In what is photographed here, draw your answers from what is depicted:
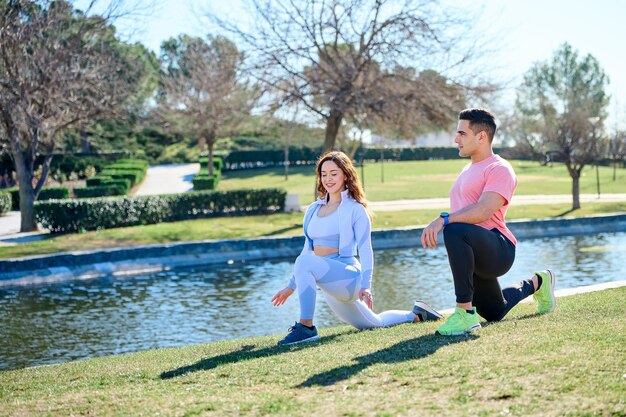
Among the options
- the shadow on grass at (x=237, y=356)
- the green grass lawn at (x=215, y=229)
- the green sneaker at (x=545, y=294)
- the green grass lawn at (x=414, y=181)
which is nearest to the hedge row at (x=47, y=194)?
the green grass lawn at (x=215, y=229)

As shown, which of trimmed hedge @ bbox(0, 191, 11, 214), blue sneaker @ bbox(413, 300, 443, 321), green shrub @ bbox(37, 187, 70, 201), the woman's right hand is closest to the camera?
the woman's right hand

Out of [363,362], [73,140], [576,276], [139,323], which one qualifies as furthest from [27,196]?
[73,140]

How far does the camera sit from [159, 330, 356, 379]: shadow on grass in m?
6.03

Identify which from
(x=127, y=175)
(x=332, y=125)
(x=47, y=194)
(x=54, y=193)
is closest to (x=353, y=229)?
(x=332, y=125)

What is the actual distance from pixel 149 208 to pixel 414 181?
72.9 feet

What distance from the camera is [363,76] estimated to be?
23266 millimetres

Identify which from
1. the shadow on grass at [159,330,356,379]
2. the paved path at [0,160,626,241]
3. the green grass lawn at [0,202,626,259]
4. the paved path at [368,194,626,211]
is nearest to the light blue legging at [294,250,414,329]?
the shadow on grass at [159,330,356,379]

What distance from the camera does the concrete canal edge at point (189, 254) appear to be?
15430 millimetres

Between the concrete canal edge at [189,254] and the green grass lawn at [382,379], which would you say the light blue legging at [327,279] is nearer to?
the green grass lawn at [382,379]

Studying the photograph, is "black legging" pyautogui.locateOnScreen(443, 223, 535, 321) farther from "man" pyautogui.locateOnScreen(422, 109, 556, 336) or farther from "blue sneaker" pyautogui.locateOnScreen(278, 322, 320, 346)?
"blue sneaker" pyautogui.locateOnScreen(278, 322, 320, 346)

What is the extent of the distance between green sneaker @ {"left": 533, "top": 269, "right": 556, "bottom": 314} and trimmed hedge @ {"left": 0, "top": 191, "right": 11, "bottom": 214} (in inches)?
973

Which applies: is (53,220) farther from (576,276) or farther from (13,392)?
(13,392)

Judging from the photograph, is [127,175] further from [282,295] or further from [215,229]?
[282,295]

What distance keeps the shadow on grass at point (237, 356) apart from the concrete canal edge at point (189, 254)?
925 centimetres
